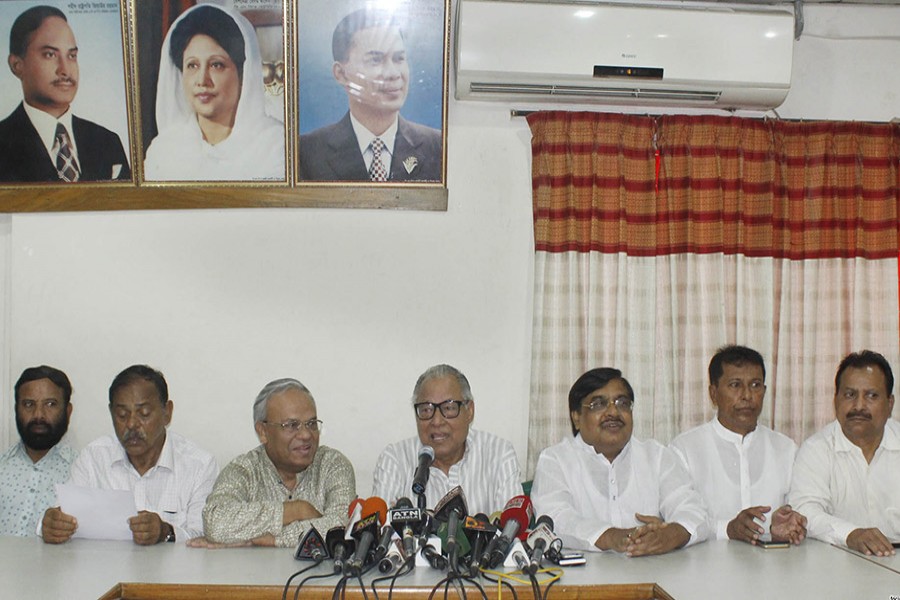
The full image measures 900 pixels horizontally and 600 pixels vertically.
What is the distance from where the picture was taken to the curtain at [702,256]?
170 inches

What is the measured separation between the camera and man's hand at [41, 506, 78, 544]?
3105 mm

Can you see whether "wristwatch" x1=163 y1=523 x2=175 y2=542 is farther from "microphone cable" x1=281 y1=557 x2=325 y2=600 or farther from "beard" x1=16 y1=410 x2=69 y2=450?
"beard" x1=16 y1=410 x2=69 y2=450

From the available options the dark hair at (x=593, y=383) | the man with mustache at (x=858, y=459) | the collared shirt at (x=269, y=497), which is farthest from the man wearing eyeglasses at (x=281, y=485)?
the man with mustache at (x=858, y=459)

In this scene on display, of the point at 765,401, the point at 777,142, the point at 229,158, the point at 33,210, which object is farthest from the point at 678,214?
the point at 33,210

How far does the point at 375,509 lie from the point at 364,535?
0.45 ft

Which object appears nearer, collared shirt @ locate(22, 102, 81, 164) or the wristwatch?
the wristwatch

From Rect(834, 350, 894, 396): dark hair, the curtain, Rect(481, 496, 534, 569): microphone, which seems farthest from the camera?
the curtain

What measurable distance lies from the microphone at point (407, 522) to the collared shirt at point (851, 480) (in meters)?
1.58

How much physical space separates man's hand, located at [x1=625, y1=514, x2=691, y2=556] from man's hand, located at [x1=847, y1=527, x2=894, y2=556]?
60 cm

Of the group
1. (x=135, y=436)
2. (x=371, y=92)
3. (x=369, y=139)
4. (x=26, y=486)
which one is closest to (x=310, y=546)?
(x=135, y=436)

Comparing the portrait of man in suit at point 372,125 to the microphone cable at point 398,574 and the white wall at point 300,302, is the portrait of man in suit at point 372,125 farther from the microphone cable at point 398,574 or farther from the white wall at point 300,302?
the microphone cable at point 398,574

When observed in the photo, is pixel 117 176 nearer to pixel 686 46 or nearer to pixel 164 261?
pixel 164 261

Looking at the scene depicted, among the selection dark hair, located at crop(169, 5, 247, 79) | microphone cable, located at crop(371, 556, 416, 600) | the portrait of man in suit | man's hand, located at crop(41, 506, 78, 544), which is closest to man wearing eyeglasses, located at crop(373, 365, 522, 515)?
microphone cable, located at crop(371, 556, 416, 600)

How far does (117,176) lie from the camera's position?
4301 millimetres
